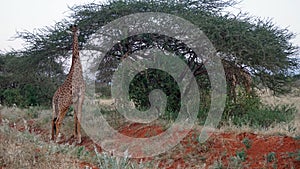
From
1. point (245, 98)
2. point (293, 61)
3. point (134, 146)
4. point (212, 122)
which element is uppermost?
point (293, 61)

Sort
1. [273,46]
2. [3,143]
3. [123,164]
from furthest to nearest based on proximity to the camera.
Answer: [273,46], [3,143], [123,164]

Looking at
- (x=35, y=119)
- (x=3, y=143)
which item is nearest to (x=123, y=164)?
(x=3, y=143)

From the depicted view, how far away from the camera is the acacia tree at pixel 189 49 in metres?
10.6

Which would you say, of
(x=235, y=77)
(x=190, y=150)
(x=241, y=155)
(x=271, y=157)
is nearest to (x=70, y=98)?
(x=190, y=150)

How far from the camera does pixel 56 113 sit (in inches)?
393

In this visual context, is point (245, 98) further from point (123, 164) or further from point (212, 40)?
point (123, 164)

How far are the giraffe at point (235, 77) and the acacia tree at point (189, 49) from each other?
0.13m

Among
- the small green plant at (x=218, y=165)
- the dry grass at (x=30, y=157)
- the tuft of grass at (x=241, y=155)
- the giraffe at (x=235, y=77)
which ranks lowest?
the small green plant at (x=218, y=165)

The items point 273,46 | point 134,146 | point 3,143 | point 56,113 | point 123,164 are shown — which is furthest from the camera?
point 273,46

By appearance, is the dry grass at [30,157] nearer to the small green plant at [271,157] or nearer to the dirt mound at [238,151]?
the dirt mound at [238,151]

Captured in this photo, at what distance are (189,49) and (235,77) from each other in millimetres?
1615

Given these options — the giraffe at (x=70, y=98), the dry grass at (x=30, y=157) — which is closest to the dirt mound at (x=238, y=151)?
the giraffe at (x=70, y=98)

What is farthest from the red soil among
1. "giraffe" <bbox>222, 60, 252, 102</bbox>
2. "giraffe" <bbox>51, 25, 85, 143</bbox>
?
"giraffe" <bbox>222, 60, 252, 102</bbox>

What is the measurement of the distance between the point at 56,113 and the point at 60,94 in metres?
0.53
